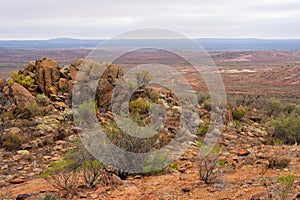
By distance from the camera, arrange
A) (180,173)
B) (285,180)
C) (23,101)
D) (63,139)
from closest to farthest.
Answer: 1. (285,180)
2. (180,173)
3. (63,139)
4. (23,101)

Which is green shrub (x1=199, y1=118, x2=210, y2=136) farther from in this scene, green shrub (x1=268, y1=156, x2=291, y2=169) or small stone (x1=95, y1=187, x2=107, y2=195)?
small stone (x1=95, y1=187, x2=107, y2=195)

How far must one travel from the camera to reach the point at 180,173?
7.88 m

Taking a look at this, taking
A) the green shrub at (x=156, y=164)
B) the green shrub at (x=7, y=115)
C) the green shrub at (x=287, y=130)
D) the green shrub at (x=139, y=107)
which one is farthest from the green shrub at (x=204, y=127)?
the green shrub at (x=7, y=115)

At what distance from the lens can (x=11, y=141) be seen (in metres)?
10.4

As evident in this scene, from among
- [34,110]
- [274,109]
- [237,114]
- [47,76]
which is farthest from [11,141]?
[274,109]

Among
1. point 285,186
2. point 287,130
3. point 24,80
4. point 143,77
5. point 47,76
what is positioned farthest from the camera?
point 143,77

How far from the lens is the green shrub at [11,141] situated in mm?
10225

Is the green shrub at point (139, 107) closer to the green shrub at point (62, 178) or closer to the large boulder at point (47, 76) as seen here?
the large boulder at point (47, 76)

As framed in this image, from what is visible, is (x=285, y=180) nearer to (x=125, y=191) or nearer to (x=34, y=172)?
(x=125, y=191)

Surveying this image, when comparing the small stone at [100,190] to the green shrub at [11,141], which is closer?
the small stone at [100,190]

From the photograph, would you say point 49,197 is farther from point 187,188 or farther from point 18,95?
point 18,95

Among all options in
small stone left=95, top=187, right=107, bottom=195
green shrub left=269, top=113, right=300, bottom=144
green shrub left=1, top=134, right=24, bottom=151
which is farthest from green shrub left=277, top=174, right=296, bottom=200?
green shrub left=1, top=134, right=24, bottom=151

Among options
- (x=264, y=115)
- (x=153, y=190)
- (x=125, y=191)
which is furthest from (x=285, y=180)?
(x=264, y=115)

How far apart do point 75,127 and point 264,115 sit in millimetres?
9997
